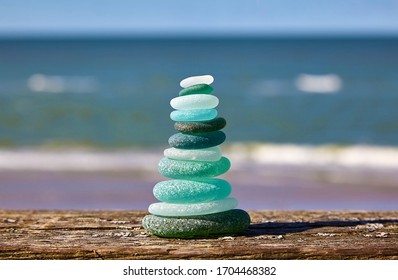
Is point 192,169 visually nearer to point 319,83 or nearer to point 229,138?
point 229,138

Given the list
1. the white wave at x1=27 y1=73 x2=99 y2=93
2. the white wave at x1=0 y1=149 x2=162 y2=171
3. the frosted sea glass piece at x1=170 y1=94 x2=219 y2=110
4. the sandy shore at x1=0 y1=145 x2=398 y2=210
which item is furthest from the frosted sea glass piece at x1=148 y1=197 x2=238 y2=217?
the white wave at x1=27 y1=73 x2=99 y2=93

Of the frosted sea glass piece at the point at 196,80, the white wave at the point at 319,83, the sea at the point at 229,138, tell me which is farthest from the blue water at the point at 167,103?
the frosted sea glass piece at the point at 196,80

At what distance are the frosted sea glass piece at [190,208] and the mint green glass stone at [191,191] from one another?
28 mm

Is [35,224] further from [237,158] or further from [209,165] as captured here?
[237,158]

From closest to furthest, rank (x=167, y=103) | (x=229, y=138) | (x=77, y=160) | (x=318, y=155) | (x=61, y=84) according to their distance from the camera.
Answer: (x=77, y=160), (x=318, y=155), (x=229, y=138), (x=167, y=103), (x=61, y=84)

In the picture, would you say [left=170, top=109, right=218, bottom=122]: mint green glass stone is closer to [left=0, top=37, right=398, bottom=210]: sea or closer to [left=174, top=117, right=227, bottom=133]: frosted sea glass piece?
[left=174, top=117, right=227, bottom=133]: frosted sea glass piece

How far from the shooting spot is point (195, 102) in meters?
4.64

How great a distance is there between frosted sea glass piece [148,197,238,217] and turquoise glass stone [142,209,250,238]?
29mm

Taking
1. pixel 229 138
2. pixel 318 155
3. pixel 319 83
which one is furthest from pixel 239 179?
pixel 319 83

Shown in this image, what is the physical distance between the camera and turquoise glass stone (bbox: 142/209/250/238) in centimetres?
454

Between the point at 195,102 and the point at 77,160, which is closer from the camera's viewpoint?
the point at 195,102

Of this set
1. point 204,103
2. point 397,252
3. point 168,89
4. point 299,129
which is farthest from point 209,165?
point 168,89

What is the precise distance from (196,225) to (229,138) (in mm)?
11557

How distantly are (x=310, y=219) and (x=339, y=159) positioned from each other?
7.95 meters
